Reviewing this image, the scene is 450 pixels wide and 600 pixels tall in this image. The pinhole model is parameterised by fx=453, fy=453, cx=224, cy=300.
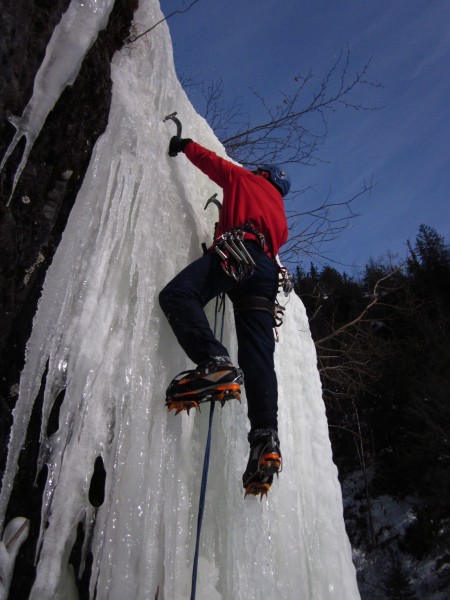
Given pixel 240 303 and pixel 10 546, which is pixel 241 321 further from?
pixel 10 546

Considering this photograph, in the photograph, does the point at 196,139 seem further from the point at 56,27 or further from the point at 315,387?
the point at 315,387

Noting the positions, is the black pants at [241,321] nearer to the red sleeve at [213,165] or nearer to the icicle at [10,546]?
the red sleeve at [213,165]

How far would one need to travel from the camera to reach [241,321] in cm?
200

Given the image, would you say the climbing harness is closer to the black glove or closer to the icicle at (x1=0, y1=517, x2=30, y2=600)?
the black glove

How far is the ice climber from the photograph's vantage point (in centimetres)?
155

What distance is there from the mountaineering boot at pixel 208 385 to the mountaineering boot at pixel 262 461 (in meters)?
0.20

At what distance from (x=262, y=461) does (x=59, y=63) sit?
165 centimetres

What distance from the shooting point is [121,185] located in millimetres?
1928

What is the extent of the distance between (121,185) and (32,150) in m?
0.37

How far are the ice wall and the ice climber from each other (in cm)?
16

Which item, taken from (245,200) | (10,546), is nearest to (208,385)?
(10,546)

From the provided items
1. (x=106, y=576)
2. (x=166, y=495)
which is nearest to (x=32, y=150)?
(x=166, y=495)

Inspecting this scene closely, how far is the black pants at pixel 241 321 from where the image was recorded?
1669 mm

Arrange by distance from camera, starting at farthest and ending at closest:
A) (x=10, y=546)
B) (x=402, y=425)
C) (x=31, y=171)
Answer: (x=402, y=425), (x=31, y=171), (x=10, y=546)
